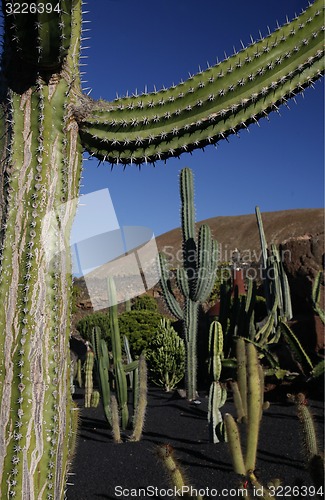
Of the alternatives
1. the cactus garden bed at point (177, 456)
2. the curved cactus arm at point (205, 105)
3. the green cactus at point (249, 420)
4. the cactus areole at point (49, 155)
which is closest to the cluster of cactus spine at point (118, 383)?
the cactus garden bed at point (177, 456)

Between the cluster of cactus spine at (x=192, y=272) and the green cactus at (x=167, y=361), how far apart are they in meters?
1.09

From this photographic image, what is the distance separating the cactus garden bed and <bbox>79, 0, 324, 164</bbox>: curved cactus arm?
164cm

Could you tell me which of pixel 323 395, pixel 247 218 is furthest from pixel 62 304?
pixel 247 218

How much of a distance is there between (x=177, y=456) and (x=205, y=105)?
330 cm

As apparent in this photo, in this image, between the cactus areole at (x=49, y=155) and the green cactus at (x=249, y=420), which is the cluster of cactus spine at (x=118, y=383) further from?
the cactus areole at (x=49, y=155)

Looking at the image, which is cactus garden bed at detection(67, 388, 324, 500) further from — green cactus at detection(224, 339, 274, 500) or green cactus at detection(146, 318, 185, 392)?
green cactus at detection(146, 318, 185, 392)

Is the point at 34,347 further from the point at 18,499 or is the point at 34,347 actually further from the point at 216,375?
the point at 216,375

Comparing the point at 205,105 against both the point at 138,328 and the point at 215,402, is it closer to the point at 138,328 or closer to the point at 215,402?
the point at 215,402

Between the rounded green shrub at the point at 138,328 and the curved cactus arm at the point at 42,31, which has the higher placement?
the curved cactus arm at the point at 42,31

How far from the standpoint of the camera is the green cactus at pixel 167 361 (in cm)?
912

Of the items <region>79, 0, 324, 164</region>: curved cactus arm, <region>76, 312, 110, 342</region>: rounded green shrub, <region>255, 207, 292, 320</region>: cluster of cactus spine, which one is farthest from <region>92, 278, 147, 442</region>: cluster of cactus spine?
<region>76, 312, 110, 342</region>: rounded green shrub

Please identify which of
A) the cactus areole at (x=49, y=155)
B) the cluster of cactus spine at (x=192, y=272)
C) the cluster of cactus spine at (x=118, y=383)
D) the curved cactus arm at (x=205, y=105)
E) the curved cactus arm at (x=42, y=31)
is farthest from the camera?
the cluster of cactus spine at (x=192, y=272)

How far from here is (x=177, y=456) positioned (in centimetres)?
455

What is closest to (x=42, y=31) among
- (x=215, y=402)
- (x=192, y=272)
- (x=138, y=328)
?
(x=215, y=402)
